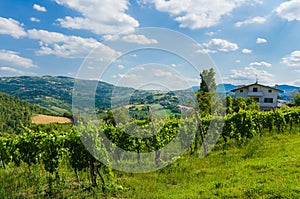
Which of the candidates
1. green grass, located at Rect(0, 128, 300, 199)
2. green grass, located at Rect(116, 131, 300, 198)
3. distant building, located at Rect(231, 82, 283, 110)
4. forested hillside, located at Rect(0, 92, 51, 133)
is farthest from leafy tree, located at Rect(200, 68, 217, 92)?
forested hillside, located at Rect(0, 92, 51, 133)

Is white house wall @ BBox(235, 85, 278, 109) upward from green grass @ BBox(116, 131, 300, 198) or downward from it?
upward

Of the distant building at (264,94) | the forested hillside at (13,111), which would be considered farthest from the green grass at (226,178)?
the forested hillside at (13,111)

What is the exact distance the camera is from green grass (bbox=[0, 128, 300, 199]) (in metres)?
5.11

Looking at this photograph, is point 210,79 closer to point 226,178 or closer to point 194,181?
point 226,178

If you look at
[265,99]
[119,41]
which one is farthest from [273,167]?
[265,99]

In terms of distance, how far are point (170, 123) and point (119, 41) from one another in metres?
4.55

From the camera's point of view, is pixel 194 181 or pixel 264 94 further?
pixel 264 94

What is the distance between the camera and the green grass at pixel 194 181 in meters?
5.11

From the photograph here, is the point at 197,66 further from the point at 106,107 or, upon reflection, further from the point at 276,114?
the point at 276,114

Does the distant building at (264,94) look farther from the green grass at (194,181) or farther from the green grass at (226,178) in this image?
the green grass at (194,181)

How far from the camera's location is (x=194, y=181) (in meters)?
6.24

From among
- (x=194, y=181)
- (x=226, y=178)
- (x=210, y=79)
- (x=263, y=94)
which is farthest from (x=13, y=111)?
(x=226, y=178)

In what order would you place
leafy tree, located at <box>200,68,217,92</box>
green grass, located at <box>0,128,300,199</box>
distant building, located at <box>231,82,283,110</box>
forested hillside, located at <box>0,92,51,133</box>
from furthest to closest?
forested hillside, located at <box>0,92,51,133</box>, distant building, located at <box>231,82,283,110</box>, leafy tree, located at <box>200,68,217,92</box>, green grass, located at <box>0,128,300,199</box>

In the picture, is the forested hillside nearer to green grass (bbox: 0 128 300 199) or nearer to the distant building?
the distant building
